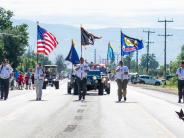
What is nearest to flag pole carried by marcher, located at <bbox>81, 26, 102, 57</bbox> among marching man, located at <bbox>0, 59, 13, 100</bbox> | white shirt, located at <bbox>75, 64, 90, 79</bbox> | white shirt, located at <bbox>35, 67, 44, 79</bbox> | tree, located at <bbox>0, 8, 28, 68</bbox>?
white shirt, located at <bbox>35, 67, 44, 79</bbox>

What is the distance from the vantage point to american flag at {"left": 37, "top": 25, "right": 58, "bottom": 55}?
145 ft

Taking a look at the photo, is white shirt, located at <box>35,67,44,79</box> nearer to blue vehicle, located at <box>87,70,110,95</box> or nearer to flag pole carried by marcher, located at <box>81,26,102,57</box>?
blue vehicle, located at <box>87,70,110,95</box>

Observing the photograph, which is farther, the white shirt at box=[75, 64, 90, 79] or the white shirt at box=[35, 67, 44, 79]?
the white shirt at box=[35, 67, 44, 79]

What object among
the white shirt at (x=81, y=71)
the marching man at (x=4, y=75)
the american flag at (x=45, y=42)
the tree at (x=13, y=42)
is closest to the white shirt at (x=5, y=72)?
the marching man at (x=4, y=75)

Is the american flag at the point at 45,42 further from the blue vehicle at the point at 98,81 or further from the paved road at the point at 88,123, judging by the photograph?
the paved road at the point at 88,123

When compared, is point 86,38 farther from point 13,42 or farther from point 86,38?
point 13,42

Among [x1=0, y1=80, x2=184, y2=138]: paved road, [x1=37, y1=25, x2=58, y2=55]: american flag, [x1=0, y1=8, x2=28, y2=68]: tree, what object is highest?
[x1=0, y1=8, x2=28, y2=68]: tree

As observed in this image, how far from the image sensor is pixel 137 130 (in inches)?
674

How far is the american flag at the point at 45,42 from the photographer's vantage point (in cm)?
4431

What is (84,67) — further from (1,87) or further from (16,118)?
(16,118)

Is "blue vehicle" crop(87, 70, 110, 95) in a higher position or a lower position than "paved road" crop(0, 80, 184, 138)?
higher

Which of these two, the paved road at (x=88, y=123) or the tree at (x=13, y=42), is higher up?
the tree at (x=13, y=42)

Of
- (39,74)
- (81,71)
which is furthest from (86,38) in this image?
(81,71)

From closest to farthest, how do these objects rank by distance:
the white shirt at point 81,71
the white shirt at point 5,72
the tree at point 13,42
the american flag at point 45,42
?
1. the white shirt at point 81,71
2. the white shirt at point 5,72
3. the american flag at point 45,42
4. the tree at point 13,42
